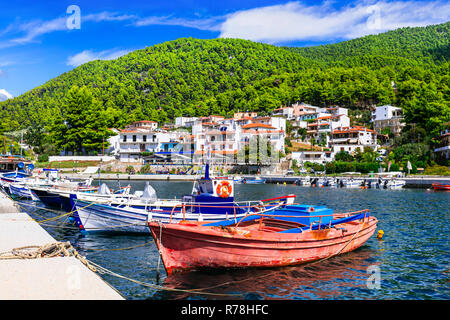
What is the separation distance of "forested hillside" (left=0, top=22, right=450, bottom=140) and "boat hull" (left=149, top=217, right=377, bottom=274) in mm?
81942

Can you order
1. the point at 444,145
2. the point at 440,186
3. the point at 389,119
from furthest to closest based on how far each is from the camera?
the point at 389,119, the point at 444,145, the point at 440,186

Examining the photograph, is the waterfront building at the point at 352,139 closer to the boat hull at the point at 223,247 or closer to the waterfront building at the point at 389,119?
the waterfront building at the point at 389,119

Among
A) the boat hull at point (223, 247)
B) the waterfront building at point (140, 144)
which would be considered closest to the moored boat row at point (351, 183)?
the waterfront building at point (140, 144)

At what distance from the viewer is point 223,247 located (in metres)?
11.4

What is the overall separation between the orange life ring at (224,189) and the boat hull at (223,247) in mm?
6829

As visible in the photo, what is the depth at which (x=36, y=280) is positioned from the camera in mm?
7594

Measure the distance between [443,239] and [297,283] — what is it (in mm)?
11664

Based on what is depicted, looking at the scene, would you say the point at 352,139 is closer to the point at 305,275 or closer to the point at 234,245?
the point at 305,275

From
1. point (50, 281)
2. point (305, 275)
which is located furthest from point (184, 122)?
point (50, 281)

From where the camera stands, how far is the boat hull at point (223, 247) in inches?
441

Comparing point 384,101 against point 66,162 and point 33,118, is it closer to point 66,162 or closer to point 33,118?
point 66,162

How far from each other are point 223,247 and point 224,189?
759cm

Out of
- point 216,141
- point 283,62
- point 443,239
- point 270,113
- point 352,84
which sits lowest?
point 443,239
